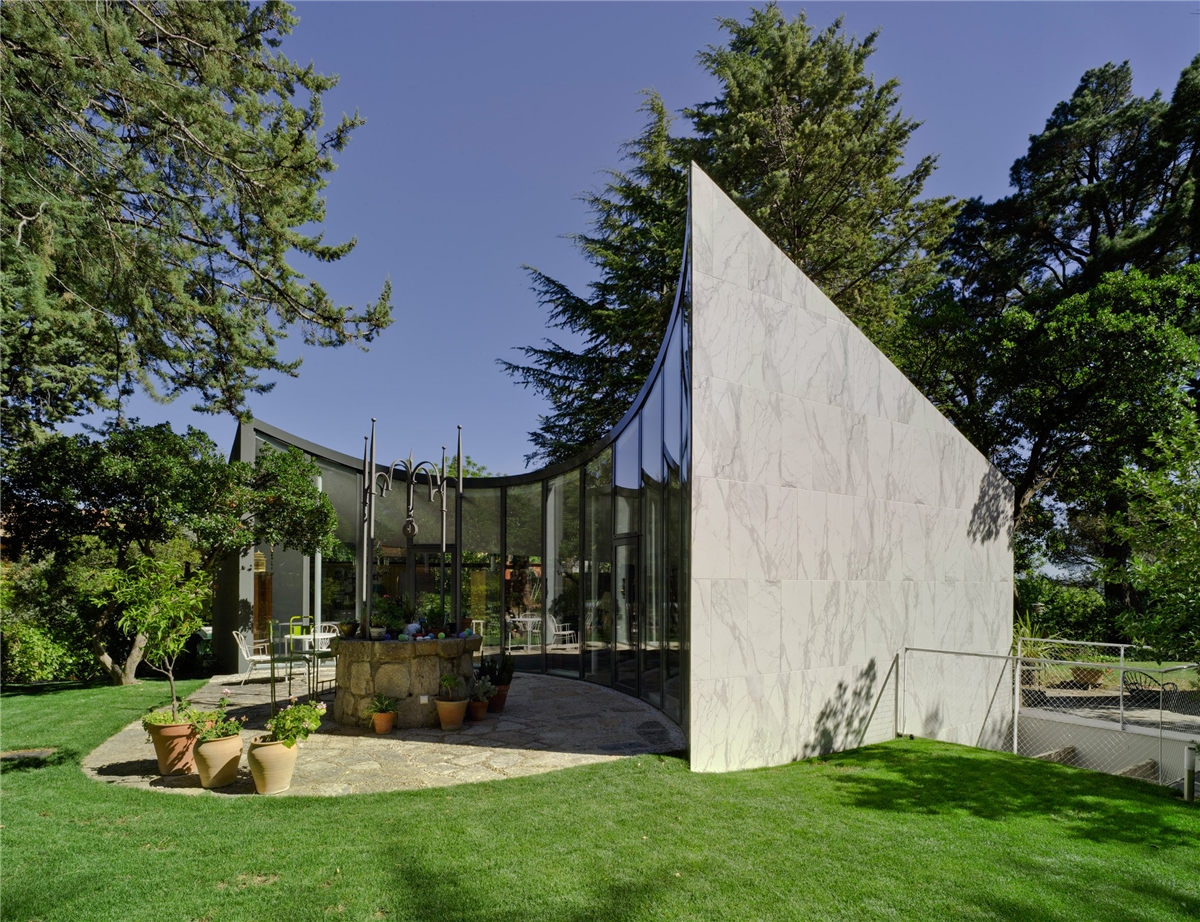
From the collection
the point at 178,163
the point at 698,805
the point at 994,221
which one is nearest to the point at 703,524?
the point at 698,805

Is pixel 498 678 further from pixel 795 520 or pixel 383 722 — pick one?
pixel 795 520

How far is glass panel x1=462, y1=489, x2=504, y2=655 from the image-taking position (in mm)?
12875

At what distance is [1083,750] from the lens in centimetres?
1014

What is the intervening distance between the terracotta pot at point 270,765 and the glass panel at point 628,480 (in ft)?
17.3

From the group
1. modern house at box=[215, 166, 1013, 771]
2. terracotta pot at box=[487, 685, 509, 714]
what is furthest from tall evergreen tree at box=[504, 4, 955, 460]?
terracotta pot at box=[487, 685, 509, 714]

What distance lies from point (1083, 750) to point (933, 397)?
7735 mm

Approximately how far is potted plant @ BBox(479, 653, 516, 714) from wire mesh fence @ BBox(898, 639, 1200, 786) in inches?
191

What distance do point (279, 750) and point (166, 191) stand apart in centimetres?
598

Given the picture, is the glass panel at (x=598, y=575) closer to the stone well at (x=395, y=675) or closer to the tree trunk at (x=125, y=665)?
the stone well at (x=395, y=675)

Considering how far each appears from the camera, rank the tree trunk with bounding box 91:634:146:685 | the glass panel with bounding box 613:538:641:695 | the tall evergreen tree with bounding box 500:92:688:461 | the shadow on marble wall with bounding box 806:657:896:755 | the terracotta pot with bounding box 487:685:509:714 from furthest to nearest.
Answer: the tall evergreen tree with bounding box 500:92:688:461 < the tree trunk with bounding box 91:634:146:685 < the glass panel with bounding box 613:538:641:695 < the terracotta pot with bounding box 487:685:509:714 < the shadow on marble wall with bounding box 806:657:896:755

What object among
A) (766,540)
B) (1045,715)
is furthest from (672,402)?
(1045,715)

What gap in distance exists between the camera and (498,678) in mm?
8617

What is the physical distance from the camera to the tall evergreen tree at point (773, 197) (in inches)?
623

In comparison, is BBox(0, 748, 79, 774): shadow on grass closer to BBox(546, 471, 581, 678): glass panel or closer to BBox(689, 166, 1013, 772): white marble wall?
BBox(689, 166, 1013, 772): white marble wall
